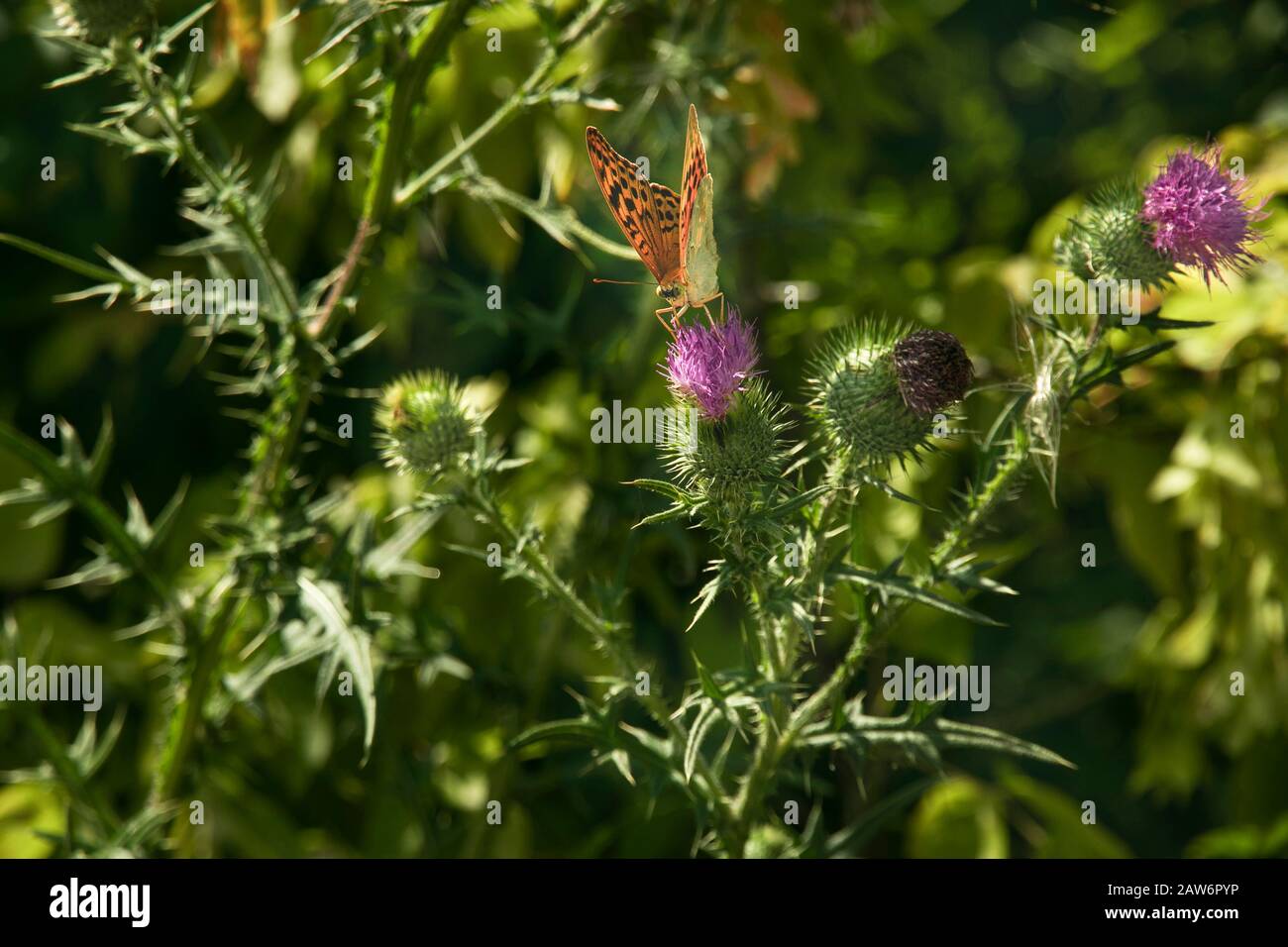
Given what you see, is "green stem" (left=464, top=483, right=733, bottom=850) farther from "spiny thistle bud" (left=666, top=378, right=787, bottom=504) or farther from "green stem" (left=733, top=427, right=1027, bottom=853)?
"spiny thistle bud" (left=666, top=378, right=787, bottom=504)

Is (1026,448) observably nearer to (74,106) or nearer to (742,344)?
(742,344)

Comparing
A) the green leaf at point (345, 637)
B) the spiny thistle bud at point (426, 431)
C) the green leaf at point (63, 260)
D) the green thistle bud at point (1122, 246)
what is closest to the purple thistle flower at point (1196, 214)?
the green thistle bud at point (1122, 246)

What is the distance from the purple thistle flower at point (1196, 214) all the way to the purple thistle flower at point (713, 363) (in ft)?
2.08

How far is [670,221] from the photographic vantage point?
1764mm

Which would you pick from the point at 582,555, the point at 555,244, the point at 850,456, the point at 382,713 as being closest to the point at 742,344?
the point at 850,456

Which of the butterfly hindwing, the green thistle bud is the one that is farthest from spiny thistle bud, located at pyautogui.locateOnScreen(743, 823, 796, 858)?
the green thistle bud

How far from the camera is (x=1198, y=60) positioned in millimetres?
4793

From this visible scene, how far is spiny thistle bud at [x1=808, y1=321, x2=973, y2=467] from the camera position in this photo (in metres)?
1.55

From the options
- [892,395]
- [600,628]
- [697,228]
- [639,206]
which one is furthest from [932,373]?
[600,628]

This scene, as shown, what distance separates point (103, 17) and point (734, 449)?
1272mm

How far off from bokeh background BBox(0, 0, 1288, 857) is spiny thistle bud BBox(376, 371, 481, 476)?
0.35m

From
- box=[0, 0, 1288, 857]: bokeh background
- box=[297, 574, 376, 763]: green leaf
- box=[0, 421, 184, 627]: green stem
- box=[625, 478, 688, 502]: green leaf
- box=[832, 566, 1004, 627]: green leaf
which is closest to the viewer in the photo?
box=[625, 478, 688, 502]: green leaf

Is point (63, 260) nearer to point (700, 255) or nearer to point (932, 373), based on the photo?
point (700, 255)

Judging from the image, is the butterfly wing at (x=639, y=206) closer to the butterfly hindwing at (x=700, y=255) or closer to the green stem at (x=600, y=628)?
the butterfly hindwing at (x=700, y=255)
